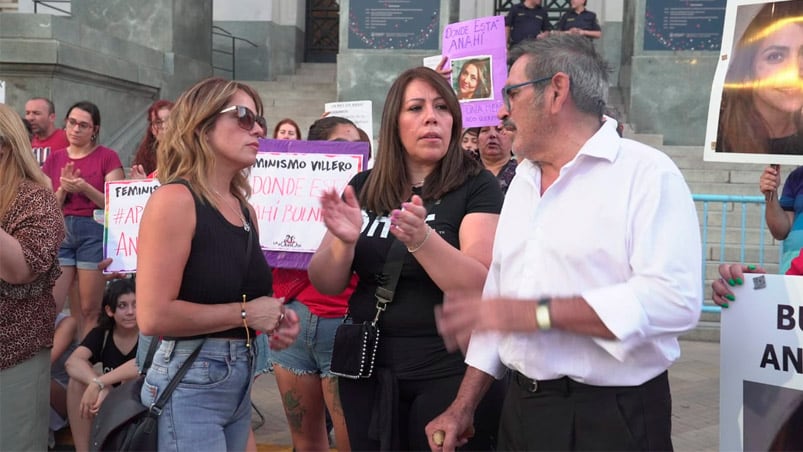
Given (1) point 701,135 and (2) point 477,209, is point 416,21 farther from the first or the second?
(2) point 477,209

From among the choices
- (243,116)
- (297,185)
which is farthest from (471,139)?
(243,116)

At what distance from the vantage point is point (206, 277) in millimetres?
2730

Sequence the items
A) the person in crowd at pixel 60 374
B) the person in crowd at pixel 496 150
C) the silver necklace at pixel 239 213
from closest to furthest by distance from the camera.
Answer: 1. the silver necklace at pixel 239 213
2. the person in crowd at pixel 60 374
3. the person in crowd at pixel 496 150

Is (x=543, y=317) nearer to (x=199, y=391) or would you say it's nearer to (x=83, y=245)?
(x=199, y=391)

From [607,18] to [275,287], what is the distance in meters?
13.7

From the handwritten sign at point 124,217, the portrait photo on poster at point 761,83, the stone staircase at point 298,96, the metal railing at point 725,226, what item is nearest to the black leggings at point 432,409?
the portrait photo on poster at point 761,83

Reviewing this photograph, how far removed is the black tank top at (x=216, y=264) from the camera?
8.91ft

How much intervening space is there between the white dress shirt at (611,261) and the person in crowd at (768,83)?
1495mm

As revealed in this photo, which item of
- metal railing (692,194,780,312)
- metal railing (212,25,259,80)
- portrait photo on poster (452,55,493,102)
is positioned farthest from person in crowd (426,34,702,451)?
metal railing (212,25,259,80)

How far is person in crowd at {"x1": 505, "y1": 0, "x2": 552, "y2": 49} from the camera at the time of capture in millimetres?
11034

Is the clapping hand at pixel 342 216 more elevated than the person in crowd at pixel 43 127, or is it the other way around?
the person in crowd at pixel 43 127

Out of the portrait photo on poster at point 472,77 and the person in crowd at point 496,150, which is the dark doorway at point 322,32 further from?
the person in crowd at point 496,150

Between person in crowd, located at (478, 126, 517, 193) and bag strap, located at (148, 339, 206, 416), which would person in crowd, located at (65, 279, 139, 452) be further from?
person in crowd, located at (478, 126, 517, 193)

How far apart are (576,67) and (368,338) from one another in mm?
1270
